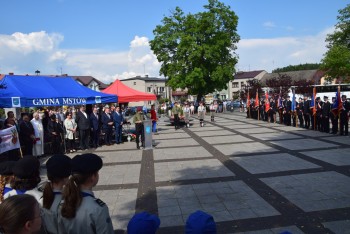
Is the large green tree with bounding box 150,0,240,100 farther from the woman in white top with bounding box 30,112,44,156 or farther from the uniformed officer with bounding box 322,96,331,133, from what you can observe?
the woman in white top with bounding box 30,112,44,156

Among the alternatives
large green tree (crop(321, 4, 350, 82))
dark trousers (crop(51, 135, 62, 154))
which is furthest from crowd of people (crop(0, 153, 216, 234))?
large green tree (crop(321, 4, 350, 82))

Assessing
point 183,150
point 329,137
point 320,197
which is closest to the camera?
point 320,197

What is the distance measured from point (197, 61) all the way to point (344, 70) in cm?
2110

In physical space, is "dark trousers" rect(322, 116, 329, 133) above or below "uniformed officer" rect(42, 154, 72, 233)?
below

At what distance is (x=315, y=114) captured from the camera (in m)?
17.2

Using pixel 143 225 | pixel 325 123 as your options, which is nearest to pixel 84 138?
pixel 325 123

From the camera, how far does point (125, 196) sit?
23.5 feet

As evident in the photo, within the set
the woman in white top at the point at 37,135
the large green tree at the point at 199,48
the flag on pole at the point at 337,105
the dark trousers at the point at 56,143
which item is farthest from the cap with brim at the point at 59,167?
the large green tree at the point at 199,48

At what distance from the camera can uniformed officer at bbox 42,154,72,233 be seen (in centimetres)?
257

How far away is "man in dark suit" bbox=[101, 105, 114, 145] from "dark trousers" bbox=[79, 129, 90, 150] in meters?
1.05

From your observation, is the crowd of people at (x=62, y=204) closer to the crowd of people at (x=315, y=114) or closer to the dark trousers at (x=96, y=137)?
the dark trousers at (x=96, y=137)

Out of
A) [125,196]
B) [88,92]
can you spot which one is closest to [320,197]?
[125,196]

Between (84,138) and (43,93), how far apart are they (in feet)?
9.92

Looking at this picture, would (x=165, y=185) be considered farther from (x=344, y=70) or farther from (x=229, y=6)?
(x=344, y=70)
